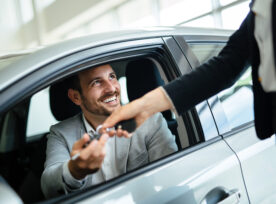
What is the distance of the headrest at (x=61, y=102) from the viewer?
172 cm

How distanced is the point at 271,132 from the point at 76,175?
24.5 inches

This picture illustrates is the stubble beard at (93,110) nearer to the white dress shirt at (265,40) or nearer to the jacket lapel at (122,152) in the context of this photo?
the jacket lapel at (122,152)

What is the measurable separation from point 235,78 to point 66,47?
22.7 inches

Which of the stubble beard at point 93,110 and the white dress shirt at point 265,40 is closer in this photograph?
the white dress shirt at point 265,40

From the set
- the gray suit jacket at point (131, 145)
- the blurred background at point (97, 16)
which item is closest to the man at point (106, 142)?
the gray suit jacket at point (131, 145)

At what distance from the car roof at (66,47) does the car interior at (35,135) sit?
0.21 m

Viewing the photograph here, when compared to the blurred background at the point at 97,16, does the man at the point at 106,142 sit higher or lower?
lower

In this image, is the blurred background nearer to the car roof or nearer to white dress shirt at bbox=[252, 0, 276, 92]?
the car roof

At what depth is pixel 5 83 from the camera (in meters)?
0.93

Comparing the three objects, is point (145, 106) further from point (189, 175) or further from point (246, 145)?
point (246, 145)

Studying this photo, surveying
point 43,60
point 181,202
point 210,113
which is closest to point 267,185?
point 210,113

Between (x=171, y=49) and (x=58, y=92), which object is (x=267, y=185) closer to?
(x=171, y=49)

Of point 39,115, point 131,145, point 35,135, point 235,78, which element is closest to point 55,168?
point 131,145

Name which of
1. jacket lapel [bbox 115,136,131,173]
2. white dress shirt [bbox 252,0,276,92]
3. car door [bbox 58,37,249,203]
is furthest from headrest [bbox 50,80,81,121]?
white dress shirt [bbox 252,0,276,92]
